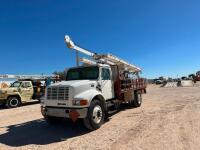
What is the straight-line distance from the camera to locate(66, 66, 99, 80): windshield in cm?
974

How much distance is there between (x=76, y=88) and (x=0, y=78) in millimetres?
13574

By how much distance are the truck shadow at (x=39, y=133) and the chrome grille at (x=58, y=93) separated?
1.28m

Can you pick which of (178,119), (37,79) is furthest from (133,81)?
(37,79)

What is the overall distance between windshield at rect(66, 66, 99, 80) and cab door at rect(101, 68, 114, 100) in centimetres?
36

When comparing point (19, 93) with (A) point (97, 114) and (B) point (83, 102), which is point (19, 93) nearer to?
(A) point (97, 114)

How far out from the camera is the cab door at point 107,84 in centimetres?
983

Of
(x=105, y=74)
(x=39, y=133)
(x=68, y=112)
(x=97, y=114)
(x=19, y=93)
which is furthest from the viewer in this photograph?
(x=19, y=93)

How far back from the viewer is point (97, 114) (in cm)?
855

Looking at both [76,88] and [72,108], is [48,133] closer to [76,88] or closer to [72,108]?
[72,108]

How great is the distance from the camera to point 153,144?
627 cm

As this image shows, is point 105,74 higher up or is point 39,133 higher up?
point 105,74

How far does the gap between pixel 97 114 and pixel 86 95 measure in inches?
36.2

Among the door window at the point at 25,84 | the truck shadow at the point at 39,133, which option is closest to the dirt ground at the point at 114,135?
the truck shadow at the point at 39,133

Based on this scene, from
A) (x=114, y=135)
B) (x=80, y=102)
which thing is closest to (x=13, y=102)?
(x=80, y=102)
